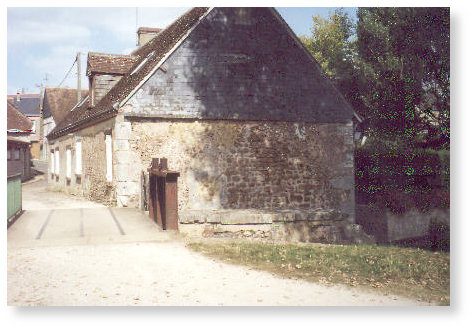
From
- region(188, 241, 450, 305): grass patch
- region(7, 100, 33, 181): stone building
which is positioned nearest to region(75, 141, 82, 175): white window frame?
region(7, 100, 33, 181): stone building

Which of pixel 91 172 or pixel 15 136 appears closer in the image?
pixel 15 136

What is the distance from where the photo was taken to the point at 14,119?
6.17m

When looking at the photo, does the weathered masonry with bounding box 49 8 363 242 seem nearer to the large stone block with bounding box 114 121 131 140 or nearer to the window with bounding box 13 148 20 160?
the large stone block with bounding box 114 121 131 140

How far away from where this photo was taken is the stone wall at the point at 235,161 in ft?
30.8

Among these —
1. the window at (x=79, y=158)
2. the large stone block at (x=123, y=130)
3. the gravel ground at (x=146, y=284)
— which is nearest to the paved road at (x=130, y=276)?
the gravel ground at (x=146, y=284)

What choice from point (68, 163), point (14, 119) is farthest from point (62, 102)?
point (14, 119)

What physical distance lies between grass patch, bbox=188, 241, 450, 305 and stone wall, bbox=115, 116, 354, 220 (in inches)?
116

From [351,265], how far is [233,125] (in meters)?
4.68

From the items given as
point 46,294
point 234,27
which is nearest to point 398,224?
point 234,27

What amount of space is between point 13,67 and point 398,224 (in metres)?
7.94

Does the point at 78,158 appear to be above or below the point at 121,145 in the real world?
below

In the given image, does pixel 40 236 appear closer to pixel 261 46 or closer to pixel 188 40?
pixel 188 40

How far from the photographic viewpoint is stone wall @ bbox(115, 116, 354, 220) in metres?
9.38

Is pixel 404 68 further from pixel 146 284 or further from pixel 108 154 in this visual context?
pixel 108 154
